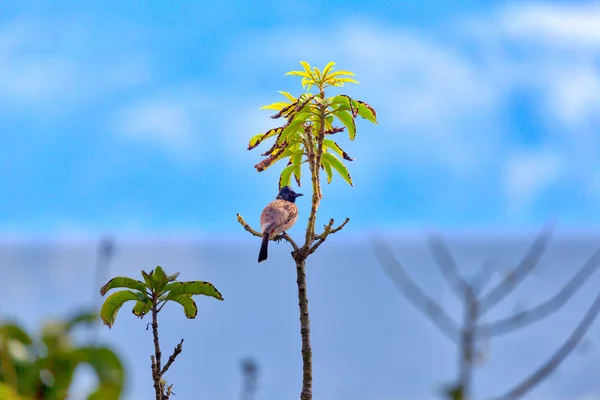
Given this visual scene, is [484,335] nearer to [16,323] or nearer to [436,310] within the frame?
[436,310]

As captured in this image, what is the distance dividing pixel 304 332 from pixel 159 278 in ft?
5.45

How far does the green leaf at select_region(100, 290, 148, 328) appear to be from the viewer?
25.7 feet

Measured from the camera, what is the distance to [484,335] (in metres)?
3.00

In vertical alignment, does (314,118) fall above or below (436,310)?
above

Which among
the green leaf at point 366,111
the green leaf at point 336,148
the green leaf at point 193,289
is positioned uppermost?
the green leaf at point 366,111

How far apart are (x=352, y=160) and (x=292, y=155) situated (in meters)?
0.70

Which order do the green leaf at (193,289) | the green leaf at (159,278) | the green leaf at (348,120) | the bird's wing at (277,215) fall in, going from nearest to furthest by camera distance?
1. the green leaf at (159,278)
2. the green leaf at (193,289)
3. the green leaf at (348,120)
4. the bird's wing at (277,215)

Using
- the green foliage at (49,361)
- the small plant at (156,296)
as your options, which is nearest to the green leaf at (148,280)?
the small plant at (156,296)

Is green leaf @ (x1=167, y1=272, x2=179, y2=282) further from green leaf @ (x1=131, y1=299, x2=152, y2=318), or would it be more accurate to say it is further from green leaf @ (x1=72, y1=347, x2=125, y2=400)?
green leaf @ (x1=72, y1=347, x2=125, y2=400)

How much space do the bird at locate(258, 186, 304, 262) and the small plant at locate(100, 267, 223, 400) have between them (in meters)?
1.49

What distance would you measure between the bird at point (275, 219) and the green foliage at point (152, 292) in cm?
149

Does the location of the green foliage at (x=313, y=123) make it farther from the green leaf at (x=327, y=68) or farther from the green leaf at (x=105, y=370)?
→ the green leaf at (x=105, y=370)

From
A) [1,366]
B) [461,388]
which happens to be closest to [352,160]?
[1,366]

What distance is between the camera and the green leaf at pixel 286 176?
8955 mm
